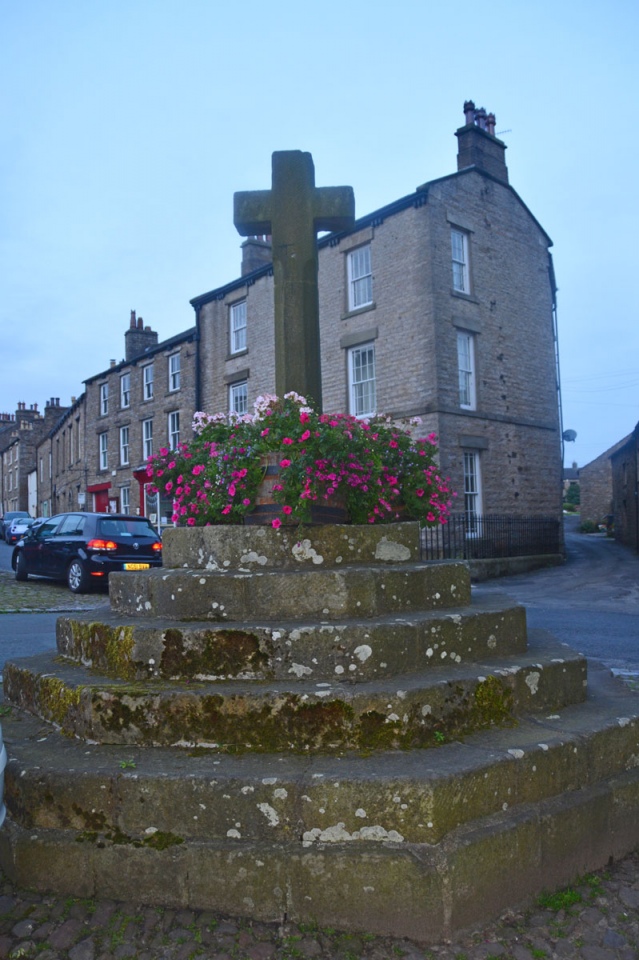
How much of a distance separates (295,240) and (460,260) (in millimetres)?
15237

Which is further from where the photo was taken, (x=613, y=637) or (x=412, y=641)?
(x=613, y=637)

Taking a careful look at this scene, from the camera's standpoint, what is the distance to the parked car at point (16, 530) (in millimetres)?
32500

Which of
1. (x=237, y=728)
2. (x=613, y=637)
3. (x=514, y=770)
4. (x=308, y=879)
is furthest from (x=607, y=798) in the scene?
(x=613, y=637)

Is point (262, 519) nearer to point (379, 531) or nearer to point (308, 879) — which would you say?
point (379, 531)

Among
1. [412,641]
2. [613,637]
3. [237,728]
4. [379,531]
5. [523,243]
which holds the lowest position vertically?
[613,637]

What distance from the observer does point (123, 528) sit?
13250 millimetres

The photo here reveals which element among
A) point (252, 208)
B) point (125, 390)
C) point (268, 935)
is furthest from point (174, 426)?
point (268, 935)

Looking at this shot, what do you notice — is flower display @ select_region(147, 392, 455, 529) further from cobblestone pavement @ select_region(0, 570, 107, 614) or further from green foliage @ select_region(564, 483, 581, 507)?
green foliage @ select_region(564, 483, 581, 507)

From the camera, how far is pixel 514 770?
2.85m

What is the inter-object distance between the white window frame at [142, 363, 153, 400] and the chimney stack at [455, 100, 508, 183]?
48.2ft

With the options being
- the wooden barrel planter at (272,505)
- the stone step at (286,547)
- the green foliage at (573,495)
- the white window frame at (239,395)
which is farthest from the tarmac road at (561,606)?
the green foliage at (573,495)

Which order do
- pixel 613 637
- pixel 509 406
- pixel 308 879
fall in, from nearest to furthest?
pixel 308 879, pixel 613 637, pixel 509 406

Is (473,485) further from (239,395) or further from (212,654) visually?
(212,654)

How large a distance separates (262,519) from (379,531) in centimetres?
68
